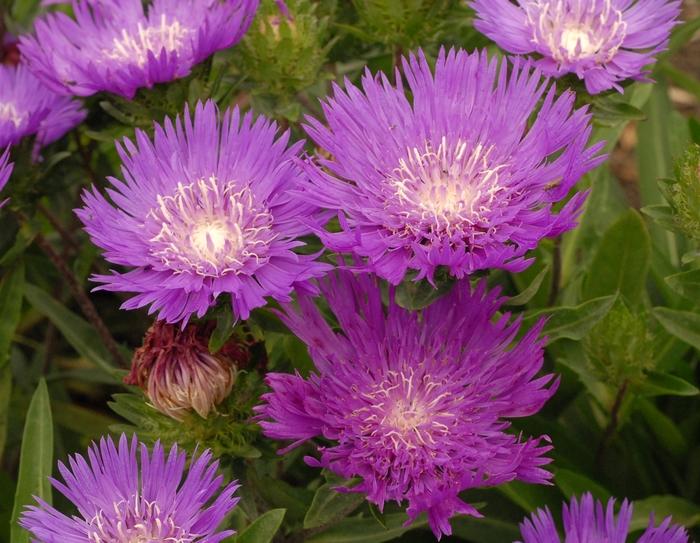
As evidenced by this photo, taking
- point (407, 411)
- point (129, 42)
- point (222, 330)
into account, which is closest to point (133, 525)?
point (222, 330)

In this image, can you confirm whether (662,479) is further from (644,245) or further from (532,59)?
(532,59)

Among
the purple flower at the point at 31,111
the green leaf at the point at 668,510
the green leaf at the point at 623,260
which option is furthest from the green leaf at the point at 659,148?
the purple flower at the point at 31,111

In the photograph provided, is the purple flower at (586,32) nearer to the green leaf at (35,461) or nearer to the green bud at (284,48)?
the green bud at (284,48)

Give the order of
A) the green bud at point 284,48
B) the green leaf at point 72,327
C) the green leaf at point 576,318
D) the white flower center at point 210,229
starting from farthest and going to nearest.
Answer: the green leaf at point 72,327 < the green bud at point 284,48 < the green leaf at point 576,318 < the white flower center at point 210,229

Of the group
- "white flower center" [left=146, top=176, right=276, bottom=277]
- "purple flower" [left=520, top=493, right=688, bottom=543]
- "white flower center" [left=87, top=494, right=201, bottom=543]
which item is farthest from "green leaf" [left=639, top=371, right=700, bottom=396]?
"white flower center" [left=87, top=494, right=201, bottom=543]

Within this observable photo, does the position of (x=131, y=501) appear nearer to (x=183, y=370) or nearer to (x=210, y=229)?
(x=183, y=370)

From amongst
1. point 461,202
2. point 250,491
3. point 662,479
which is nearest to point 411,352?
point 461,202

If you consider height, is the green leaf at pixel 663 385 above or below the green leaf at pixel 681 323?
below
